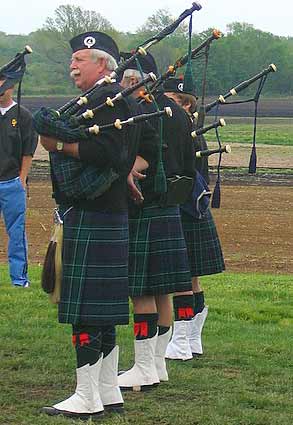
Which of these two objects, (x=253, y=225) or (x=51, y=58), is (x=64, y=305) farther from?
(x=51, y=58)

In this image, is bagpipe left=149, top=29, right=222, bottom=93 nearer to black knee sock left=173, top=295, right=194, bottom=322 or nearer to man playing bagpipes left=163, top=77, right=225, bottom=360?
man playing bagpipes left=163, top=77, right=225, bottom=360

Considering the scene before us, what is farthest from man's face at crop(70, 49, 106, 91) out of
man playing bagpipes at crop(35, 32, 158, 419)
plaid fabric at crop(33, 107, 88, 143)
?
plaid fabric at crop(33, 107, 88, 143)

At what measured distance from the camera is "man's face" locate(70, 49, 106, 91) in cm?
486

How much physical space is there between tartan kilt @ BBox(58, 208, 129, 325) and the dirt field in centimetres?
587

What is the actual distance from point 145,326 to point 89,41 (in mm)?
1570

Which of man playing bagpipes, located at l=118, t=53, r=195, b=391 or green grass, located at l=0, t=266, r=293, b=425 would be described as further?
man playing bagpipes, located at l=118, t=53, r=195, b=391

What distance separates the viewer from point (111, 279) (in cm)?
493

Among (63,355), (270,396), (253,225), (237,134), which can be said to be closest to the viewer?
(270,396)

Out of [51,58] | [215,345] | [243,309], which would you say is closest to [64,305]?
[215,345]

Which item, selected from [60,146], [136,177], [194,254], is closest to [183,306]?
[194,254]

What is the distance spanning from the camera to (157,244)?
18.7ft

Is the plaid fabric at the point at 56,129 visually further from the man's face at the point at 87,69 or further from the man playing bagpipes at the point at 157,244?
the man playing bagpipes at the point at 157,244

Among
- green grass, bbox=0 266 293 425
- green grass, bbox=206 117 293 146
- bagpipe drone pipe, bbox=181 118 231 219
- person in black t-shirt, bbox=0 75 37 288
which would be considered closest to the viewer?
green grass, bbox=0 266 293 425

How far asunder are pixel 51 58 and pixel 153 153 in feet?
180
